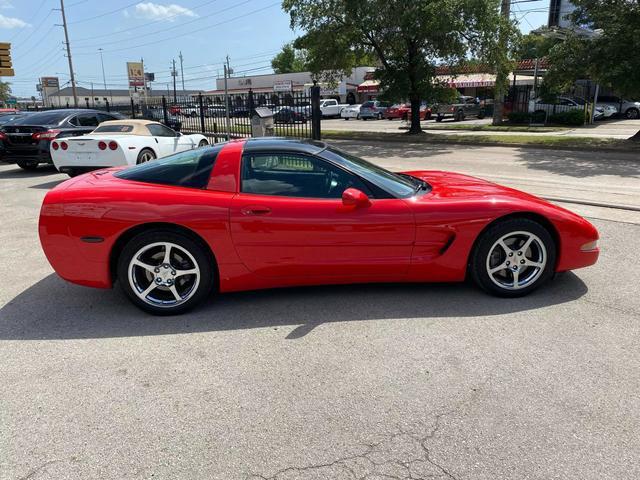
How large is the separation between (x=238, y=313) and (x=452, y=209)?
1923 millimetres

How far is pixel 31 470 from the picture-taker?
2346 millimetres

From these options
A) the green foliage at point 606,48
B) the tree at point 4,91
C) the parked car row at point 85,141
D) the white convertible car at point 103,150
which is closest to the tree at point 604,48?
the green foliage at point 606,48

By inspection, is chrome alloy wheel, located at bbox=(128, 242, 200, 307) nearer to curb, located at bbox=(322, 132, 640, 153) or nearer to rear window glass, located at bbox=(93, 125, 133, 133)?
rear window glass, located at bbox=(93, 125, 133, 133)

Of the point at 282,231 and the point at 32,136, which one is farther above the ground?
the point at 32,136

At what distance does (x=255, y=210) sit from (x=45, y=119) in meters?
11.7

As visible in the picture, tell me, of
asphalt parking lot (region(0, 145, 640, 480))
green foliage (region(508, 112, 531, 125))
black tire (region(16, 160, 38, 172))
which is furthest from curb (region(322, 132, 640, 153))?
black tire (region(16, 160, 38, 172))

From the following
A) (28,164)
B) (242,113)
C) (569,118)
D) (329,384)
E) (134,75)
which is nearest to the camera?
(329,384)

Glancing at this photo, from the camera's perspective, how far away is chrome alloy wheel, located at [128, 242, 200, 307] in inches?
154

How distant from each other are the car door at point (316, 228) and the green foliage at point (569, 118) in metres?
27.1

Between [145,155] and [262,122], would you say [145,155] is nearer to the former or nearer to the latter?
[145,155]

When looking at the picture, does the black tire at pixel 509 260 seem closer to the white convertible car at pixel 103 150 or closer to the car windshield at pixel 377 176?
the car windshield at pixel 377 176

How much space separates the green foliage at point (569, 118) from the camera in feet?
88.0

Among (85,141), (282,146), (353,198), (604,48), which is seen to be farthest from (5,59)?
(353,198)

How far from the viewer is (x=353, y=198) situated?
12.5 feet
